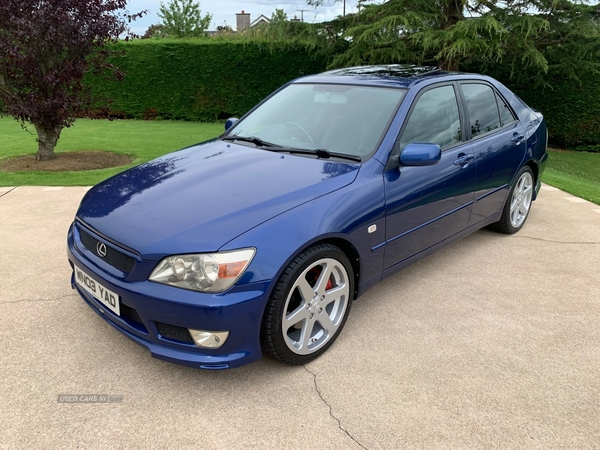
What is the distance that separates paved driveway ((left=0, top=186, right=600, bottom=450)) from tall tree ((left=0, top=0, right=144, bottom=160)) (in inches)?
188

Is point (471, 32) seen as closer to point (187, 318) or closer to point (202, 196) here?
point (202, 196)

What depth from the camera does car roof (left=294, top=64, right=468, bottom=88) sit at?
11.6 feet

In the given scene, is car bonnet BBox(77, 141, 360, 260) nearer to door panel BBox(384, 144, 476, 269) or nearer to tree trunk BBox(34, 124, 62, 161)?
door panel BBox(384, 144, 476, 269)

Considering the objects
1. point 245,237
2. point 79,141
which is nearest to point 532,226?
point 245,237

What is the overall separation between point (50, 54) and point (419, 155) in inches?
274

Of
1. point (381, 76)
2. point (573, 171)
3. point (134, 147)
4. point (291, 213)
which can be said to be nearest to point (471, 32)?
point (573, 171)

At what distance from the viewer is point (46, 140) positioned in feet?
26.7

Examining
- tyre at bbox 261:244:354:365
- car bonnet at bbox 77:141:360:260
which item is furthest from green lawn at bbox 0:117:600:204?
tyre at bbox 261:244:354:365

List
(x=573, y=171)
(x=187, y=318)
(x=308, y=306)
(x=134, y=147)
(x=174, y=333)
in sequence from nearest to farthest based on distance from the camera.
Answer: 1. (x=187, y=318)
2. (x=174, y=333)
3. (x=308, y=306)
4. (x=134, y=147)
5. (x=573, y=171)

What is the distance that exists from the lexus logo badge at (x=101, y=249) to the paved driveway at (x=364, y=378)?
625 mm

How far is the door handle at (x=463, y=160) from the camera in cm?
355

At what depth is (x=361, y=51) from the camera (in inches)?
444

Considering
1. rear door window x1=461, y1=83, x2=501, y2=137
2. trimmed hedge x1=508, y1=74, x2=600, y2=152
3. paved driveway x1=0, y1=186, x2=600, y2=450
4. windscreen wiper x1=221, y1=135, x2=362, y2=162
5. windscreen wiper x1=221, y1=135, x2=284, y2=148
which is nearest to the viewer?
paved driveway x1=0, y1=186, x2=600, y2=450

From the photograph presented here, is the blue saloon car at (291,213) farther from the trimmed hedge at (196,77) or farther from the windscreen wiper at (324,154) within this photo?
the trimmed hedge at (196,77)
